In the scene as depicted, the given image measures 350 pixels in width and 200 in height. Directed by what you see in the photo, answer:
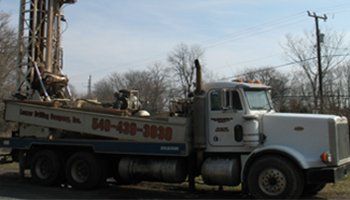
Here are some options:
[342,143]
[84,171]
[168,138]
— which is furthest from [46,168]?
[342,143]

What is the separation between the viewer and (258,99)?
12828mm

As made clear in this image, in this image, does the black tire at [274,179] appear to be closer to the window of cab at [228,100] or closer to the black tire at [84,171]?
the window of cab at [228,100]

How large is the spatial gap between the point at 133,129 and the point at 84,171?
2.02 metres

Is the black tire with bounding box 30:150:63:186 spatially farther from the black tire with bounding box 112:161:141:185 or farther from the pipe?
the pipe

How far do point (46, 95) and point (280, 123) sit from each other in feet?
24.7

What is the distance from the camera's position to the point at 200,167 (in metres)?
13.1

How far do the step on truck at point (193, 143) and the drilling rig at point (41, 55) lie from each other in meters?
0.83

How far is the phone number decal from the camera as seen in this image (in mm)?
13187

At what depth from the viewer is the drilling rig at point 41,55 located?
16141mm

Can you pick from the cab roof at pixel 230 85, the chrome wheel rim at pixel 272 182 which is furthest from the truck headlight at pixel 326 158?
the cab roof at pixel 230 85

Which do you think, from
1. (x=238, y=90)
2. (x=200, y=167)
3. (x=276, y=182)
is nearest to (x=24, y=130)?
(x=200, y=167)

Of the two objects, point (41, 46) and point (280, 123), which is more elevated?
point (41, 46)

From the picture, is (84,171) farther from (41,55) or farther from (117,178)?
(41,55)

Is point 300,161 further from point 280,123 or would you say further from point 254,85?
point 254,85
